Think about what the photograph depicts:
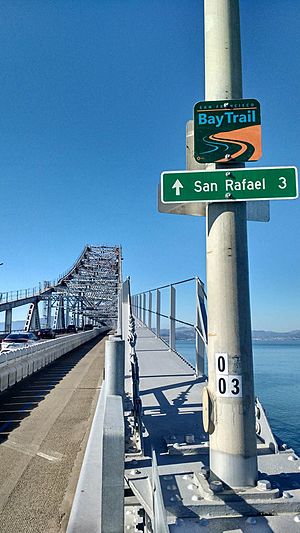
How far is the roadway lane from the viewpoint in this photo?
4.29 meters

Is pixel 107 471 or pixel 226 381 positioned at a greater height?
pixel 226 381

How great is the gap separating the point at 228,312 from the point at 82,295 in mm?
116054

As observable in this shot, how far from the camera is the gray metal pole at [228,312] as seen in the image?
307cm

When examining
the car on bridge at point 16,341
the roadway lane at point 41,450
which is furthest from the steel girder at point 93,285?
the roadway lane at point 41,450

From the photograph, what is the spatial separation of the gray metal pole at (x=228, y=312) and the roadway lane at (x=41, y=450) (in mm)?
2044

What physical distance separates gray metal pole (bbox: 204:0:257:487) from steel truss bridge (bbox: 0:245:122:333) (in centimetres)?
6310

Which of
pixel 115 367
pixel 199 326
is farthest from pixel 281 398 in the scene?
pixel 115 367

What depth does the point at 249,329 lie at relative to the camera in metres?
3.26

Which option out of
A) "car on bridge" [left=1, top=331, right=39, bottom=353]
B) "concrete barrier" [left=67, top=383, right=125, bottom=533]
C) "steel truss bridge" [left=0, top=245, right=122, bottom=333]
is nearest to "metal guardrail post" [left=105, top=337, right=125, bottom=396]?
"concrete barrier" [left=67, top=383, right=125, bottom=533]

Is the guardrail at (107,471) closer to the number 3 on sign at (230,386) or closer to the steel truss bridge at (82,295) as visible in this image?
the number 3 on sign at (230,386)

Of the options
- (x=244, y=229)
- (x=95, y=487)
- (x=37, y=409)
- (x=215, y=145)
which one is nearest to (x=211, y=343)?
(x=244, y=229)

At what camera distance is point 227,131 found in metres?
3.42

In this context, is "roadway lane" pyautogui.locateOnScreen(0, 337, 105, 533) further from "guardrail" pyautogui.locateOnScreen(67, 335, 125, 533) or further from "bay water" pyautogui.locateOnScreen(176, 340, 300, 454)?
"bay water" pyautogui.locateOnScreen(176, 340, 300, 454)

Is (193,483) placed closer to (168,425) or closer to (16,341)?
(168,425)
